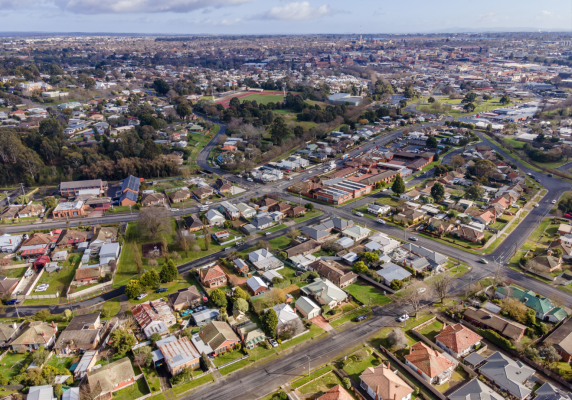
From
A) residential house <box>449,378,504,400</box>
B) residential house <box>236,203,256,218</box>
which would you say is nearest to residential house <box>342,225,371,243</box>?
residential house <box>236,203,256,218</box>

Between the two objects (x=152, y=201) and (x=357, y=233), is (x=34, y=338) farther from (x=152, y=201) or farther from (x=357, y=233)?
(x=357, y=233)

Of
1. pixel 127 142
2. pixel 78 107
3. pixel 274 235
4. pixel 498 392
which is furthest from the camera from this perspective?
pixel 78 107

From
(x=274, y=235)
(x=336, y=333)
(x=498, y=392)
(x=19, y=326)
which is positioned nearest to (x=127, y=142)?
(x=274, y=235)

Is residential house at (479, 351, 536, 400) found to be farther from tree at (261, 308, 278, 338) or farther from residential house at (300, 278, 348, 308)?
tree at (261, 308, 278, 338)

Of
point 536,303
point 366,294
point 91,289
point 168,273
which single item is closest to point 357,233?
point 366,294

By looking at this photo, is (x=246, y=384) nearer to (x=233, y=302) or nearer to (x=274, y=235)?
(x=233, y=302)

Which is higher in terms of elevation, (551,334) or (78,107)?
(78,107)
